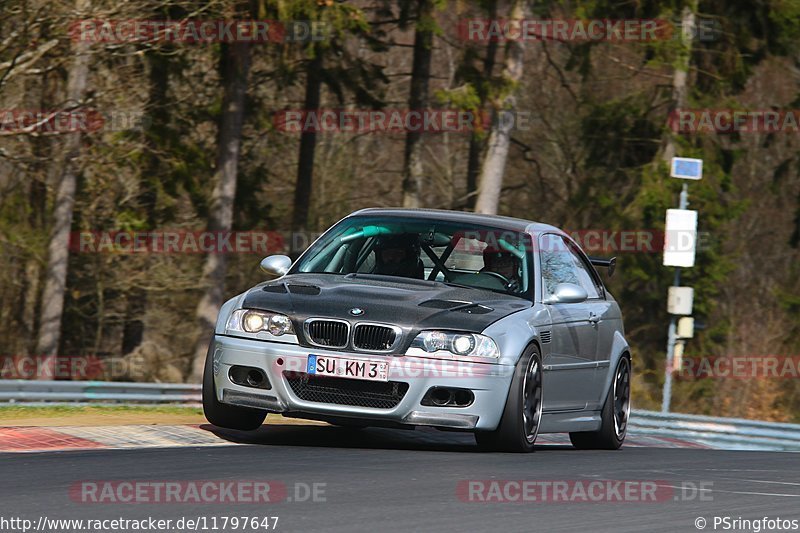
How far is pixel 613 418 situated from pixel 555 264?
1.49 m

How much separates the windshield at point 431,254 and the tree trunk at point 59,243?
16981 mm

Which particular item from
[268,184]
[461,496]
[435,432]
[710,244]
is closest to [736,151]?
[710,244]

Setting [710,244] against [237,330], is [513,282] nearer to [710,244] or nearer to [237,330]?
[237,330]

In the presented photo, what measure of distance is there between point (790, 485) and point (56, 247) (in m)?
22.1

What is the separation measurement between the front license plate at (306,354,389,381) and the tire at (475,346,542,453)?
2.73 ft

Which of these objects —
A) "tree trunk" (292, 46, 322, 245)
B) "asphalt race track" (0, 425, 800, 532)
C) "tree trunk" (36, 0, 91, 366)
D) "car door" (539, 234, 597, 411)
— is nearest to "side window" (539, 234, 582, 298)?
"car door" (539, 234, 597, 411)

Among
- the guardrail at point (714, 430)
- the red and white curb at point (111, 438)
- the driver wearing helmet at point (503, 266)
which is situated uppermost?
the driver wearing helmet at point (503, 266)

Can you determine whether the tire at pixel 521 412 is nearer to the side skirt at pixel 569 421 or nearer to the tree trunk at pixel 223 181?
the side skirt at pixel 569 421

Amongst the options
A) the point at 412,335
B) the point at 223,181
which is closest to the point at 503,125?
the point at 223,181

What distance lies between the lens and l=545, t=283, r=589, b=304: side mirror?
10.1 metres

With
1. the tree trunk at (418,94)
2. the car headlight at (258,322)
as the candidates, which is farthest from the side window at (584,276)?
the tree trunk at (418,94)

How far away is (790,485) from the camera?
8859 mm

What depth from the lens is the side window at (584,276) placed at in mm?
11500

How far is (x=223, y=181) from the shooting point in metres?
27.1
